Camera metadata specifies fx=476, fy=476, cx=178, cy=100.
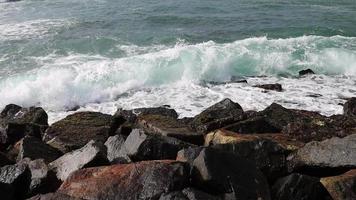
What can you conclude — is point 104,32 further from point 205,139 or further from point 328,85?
point 205,139

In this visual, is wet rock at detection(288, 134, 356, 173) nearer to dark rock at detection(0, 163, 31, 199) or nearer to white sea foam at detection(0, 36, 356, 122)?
dark rock at detection(0, 163, 31, 199)

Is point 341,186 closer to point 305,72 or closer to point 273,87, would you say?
point 273,87

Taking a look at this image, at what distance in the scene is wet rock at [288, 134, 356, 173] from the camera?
6410 millimetres

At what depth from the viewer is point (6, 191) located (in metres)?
5.81

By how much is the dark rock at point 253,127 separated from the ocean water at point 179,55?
15.3 feet

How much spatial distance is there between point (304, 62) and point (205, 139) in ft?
40.8

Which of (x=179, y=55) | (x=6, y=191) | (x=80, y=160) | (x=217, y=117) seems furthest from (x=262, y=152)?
(x=179, y=55)

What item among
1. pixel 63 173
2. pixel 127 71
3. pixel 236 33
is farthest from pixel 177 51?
pixel 63 173

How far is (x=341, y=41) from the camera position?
21.5 metres

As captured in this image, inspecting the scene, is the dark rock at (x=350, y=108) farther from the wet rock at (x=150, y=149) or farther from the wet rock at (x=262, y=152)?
the wet rock at (x=150, y=149)

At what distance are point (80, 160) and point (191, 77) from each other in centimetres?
1136

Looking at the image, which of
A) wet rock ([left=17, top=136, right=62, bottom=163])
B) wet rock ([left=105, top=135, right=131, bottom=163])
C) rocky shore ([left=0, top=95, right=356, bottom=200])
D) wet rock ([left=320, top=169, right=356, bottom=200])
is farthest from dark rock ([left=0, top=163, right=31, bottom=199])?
wet rock ([left=320, top=169, right=356, bottom=200])

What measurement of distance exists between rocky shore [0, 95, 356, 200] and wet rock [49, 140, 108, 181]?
14 millimetres

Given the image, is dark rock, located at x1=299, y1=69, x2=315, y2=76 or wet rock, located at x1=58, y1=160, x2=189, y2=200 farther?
dark rock, located at x1=299, y1=69, x2=315, y2=76
